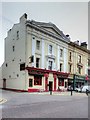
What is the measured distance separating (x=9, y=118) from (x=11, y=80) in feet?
79.0

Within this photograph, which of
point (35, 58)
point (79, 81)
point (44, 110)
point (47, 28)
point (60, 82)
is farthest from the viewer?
point (79, 81)

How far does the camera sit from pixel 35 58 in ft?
96.6

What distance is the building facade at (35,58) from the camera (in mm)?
28359

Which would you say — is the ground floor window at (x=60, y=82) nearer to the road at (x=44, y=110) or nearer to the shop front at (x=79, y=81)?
the shop front at (x=79, y=81)

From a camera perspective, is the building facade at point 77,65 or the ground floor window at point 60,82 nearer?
the ground floor window at point 60,82

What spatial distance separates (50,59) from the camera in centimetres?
3262

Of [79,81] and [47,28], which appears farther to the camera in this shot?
[79,81]

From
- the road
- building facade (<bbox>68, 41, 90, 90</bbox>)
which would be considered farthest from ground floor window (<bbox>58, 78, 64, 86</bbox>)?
the road

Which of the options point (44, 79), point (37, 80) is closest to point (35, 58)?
point (37, 80)

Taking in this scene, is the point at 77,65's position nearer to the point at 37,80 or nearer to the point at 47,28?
the point at 47,28

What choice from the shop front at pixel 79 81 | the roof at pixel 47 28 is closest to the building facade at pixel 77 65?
the shop front at pixel 79 81

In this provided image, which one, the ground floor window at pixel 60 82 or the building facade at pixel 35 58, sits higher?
A: the building facade at pixel 35 58

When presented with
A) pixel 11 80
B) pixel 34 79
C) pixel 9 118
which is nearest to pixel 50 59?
pixel 34 79

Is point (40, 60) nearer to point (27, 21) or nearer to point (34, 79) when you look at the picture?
point (34, 79)
